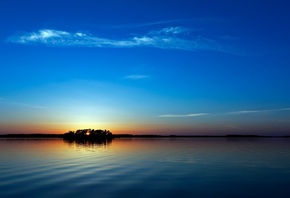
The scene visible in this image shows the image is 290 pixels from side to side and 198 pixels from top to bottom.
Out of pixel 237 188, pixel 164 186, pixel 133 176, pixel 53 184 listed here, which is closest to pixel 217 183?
pixel 237 188

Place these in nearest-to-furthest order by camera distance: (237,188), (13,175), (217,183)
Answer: (237,188), (217,183), (13,175)

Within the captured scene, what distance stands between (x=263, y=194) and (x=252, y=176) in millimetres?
9831

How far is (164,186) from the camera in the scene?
1128 inches

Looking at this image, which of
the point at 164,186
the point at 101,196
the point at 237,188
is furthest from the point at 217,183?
the point at 101,196

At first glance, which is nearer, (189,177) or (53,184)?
(53,184)

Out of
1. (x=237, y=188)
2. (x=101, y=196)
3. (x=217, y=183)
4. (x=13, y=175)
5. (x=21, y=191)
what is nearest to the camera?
(x=101, y=196)

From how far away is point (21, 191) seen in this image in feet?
84.0

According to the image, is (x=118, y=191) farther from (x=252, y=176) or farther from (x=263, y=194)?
(x=252, y=176)

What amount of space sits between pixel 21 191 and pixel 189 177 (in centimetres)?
1663

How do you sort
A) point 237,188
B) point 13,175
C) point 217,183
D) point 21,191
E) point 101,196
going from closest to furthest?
point 101,196, point 21,191, point 237,188, point 217,183, point 13,175

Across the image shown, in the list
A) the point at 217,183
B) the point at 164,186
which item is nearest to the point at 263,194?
the point at 217,183

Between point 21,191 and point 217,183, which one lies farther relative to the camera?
point 217,183

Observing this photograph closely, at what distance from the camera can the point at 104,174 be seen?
35719 millimetres

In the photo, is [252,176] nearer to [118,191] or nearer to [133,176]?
[133,176]
